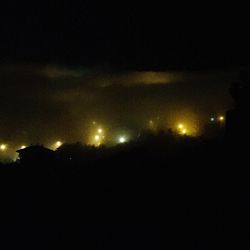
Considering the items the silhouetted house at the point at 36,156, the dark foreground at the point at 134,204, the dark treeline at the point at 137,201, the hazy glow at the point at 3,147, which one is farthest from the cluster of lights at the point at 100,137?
the dark foreground at the point at 134,204

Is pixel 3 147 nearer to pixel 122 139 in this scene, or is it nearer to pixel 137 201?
pixel 122 139

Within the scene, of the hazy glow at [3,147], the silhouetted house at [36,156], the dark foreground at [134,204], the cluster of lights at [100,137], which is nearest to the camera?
the dark foreground at [134,204]

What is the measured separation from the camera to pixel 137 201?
14.2 meters

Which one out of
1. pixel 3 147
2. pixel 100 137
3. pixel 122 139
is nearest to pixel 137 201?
pixel 122 139

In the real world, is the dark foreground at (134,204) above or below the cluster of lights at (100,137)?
below

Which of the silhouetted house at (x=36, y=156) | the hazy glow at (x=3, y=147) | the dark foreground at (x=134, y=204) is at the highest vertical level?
the hazy glow at (x=3, y=147)

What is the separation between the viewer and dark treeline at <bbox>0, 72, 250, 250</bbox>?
11680 mm

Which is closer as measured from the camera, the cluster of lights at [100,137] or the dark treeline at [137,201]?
the dark treeline at [137,201]

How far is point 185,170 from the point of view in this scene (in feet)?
52.6

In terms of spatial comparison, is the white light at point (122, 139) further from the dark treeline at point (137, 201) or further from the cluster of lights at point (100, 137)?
the dark treeline at point (137, 201)

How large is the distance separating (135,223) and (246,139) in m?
6.49

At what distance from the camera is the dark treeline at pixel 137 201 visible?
460 inches

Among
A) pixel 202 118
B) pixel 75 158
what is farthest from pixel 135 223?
pixel 202 118

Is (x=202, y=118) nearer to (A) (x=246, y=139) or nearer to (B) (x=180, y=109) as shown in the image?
(B) (x=180, y=109)
